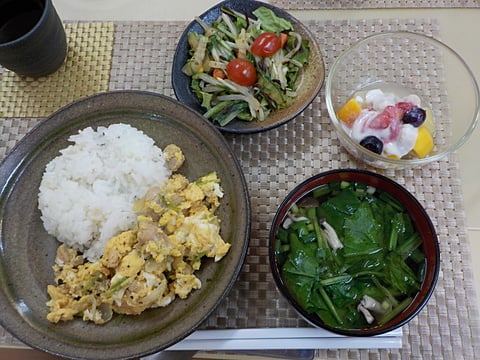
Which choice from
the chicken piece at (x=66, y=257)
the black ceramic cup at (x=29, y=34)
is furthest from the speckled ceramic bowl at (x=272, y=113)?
the chicken piece at (x=66, y=257)

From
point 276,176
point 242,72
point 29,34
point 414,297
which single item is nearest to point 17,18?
point 29,34

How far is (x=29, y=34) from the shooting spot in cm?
155

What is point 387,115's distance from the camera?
5.14 ft

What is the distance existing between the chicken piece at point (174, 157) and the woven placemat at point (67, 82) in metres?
0.56

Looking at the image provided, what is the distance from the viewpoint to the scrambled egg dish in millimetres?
1252

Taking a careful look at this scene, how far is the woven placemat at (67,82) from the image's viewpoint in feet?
5.94

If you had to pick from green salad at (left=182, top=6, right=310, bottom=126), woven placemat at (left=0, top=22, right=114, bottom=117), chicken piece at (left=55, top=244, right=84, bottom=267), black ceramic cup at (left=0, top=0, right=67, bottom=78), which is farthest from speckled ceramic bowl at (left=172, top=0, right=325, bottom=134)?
chicken piece at (left=55, top=244, right=84, bottom=267)

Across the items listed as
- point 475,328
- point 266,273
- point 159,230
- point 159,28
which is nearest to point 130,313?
point 159,230

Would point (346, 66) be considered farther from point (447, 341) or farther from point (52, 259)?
point (52, 259)

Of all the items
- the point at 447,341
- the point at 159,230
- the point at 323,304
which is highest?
the point at 159,230

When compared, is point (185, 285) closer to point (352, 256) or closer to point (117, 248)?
point (117, 248)

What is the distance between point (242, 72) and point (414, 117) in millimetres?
625

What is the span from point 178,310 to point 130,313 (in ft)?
0.45

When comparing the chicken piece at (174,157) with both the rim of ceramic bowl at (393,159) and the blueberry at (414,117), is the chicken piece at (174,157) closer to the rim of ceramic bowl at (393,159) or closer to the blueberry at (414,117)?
the rim of ceramic bowl at (393,159)
